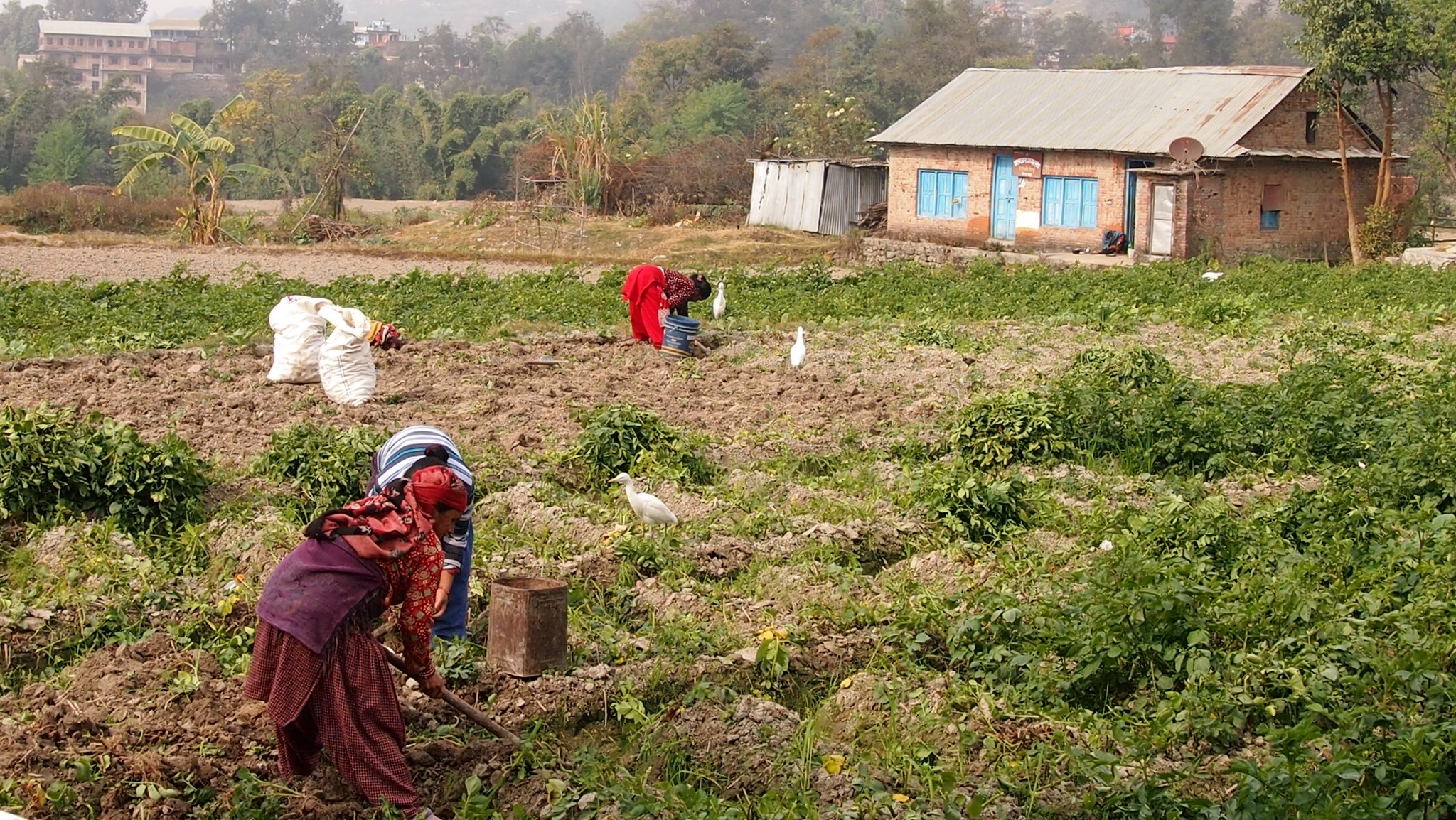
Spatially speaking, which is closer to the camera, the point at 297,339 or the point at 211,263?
the point at 297,339

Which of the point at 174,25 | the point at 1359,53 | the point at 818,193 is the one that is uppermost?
the point at 174,25

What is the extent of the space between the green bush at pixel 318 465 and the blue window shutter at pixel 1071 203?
21754 mm

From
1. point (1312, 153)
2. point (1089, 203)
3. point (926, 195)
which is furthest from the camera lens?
point (926, 195)

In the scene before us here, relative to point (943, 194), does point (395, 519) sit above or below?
below

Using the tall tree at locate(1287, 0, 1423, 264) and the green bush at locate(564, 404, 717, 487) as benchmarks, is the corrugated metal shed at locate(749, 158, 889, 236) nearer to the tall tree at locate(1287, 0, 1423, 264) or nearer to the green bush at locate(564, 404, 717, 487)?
the tall tree at locate(1287, 0, 1423, 264)

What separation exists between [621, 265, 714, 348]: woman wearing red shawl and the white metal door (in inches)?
564

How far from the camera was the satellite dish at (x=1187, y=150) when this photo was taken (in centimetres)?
2566

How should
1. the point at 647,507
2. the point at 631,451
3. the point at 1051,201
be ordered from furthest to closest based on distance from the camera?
1. the point at 1051,201
2. the point at 631,451
3. the point at 647,507

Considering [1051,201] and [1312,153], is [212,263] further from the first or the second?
[1312,153]

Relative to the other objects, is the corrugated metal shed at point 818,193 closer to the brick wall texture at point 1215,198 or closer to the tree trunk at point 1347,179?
the brick wall texture at point 1215,198

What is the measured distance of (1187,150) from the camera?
25.7 meters

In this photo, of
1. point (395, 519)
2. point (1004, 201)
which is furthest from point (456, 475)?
point (1004, 201)

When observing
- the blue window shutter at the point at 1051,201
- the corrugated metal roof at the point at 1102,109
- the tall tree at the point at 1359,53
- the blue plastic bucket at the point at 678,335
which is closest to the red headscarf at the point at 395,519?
the blue plastic bucket at the point at 678,335

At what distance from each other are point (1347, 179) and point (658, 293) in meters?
17.0
